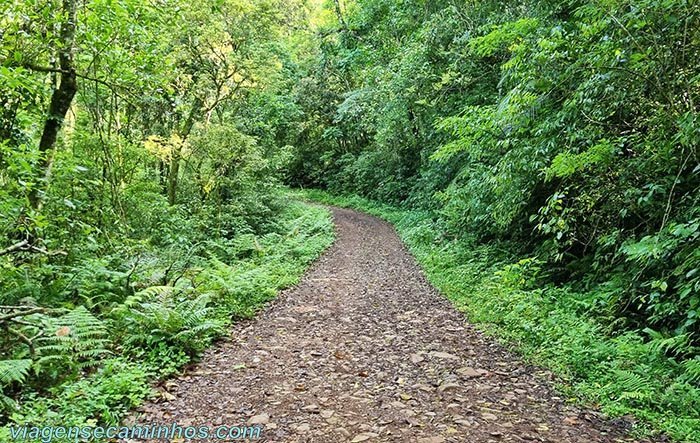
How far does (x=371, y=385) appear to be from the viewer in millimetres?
4699

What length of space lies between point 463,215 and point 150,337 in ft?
28.2

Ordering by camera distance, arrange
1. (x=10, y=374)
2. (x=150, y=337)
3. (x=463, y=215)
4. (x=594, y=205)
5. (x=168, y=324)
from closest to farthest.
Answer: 1. (x=10, y=374)
2. (x=150, y=337)
3. (x=168, y=324)
4. (x=594, y=205)
5. (x=463, y=215)

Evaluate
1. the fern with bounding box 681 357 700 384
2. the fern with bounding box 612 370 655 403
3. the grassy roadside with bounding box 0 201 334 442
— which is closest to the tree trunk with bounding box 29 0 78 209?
the grassy roadside with bounding box 0 201 334 442

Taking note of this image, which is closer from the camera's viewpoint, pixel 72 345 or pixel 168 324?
pixel 72 345

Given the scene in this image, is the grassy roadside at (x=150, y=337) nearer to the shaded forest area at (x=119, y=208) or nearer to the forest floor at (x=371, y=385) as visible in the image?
the shaded forest area at (x=119, y=208)

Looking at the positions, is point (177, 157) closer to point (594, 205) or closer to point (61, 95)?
point (61, 95)

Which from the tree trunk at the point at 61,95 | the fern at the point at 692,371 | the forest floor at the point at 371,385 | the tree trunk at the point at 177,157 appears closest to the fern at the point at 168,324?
the forest floor at the point at 371,385

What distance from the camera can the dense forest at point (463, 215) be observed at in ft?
15.0

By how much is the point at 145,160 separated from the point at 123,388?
9618 millimetres

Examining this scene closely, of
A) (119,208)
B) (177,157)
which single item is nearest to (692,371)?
(119,208)

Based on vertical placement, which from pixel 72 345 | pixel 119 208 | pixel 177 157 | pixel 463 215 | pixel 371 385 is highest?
pixel 177 157

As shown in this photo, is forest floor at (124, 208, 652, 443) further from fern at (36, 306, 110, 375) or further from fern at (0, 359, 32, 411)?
fern at (0, 359, 32, 411)

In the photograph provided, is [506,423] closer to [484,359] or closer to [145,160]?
[484,359]

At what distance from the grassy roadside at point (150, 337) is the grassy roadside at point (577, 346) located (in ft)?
12.4
